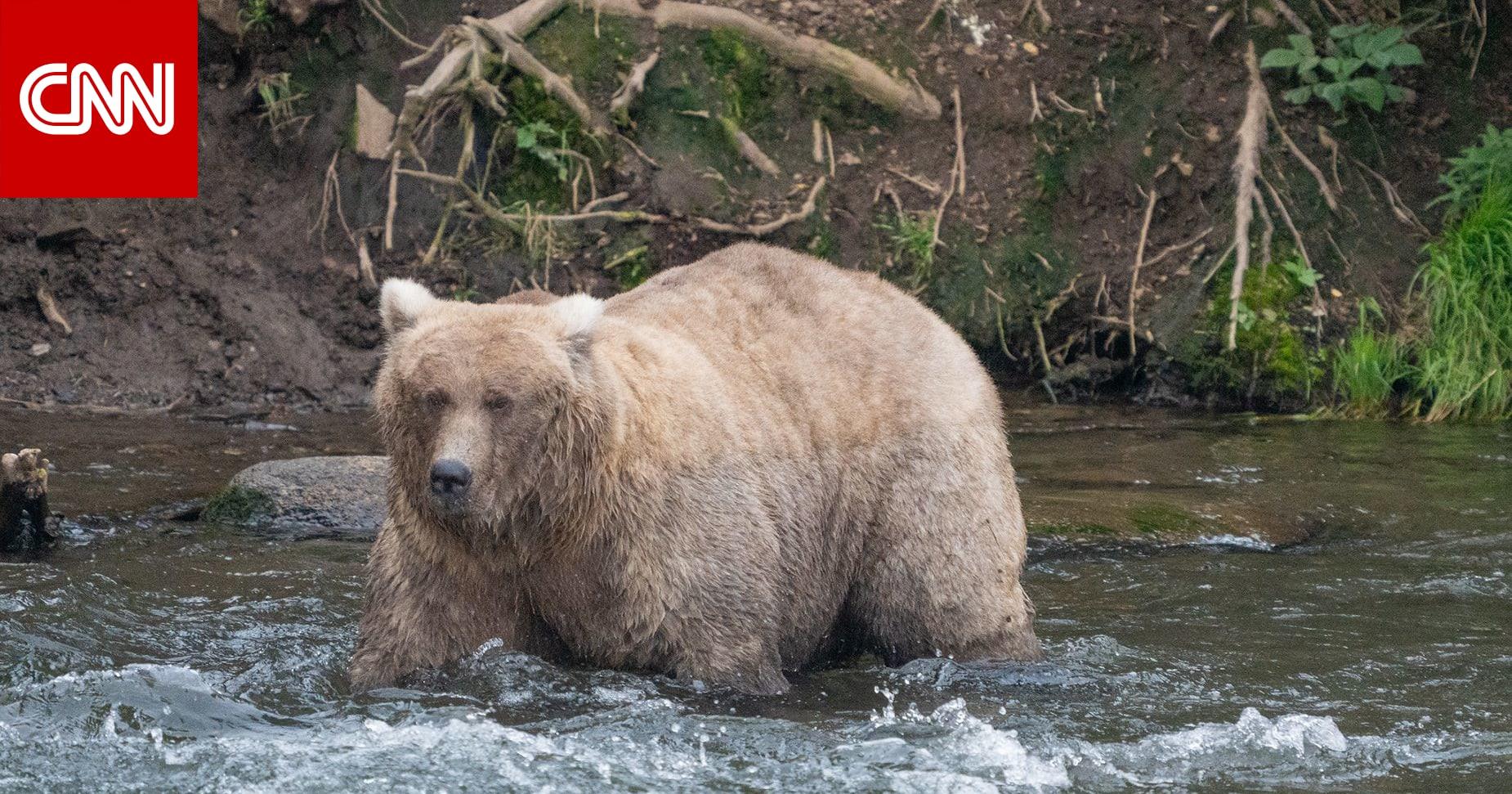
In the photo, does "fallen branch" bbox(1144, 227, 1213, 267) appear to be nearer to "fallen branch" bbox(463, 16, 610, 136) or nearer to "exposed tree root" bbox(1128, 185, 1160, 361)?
"exposed tree root" bbox(1128, 185, 1160, 361)

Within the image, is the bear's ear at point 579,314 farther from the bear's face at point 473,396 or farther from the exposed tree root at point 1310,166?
the exposed tree root at point 1310,166

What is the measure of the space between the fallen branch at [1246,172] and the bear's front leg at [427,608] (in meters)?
7.09

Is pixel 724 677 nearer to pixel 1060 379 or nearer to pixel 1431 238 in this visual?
pixel 1060 379

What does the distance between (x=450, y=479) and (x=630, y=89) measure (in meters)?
6.97

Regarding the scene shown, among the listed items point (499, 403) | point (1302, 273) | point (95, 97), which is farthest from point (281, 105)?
point (499, 403)

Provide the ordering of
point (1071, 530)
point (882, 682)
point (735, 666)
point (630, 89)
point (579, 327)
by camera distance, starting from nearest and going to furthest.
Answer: point (579, 327)
point (735, 666)
point (882, 682)
point (1071, 530)
point (630, 89)

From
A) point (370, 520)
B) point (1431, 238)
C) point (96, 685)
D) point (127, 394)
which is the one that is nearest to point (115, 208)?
point (127, 394)

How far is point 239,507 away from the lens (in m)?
8.48

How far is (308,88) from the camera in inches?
471

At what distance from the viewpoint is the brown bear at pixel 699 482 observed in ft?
16.9

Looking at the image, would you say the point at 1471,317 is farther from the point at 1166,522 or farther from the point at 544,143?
the point at 544,143

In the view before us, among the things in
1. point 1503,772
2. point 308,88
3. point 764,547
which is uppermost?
point 308,88

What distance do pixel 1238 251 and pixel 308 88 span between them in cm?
610

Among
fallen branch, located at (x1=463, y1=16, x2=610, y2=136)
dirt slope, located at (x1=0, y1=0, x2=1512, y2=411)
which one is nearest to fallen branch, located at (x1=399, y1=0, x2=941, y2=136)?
dirt slope, located at (x1=0, y1=0, x2=1512, y2=411)
